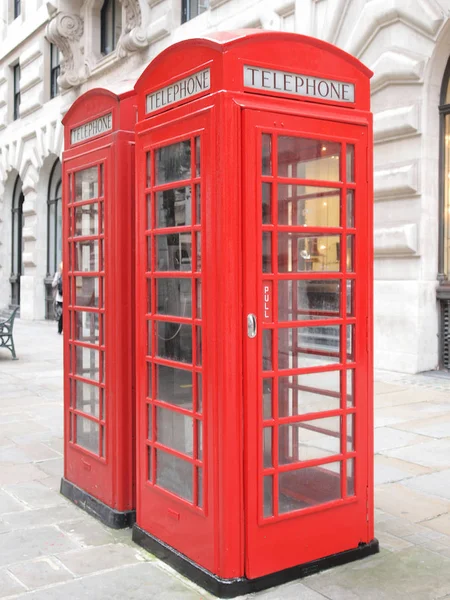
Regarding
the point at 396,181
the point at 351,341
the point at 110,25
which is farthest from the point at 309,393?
the point at 110,25

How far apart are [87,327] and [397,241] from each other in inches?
251

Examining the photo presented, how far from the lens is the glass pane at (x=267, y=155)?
3.34 meters

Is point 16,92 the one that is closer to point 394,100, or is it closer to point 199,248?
point 394,100

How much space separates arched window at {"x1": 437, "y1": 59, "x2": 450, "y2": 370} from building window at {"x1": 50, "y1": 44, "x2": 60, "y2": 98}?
44.7 ft

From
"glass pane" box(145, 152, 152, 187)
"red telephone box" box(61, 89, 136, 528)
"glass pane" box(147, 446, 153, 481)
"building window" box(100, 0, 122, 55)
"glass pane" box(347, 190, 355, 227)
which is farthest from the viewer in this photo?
"building window" box(100, 0, 122, 55)

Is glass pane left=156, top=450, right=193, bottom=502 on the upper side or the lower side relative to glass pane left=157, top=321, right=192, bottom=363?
lower

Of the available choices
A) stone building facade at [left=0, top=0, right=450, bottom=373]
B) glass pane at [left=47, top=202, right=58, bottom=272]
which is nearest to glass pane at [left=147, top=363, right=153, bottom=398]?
stone building facade at [left=0, top=0, right=450, bottom=373]

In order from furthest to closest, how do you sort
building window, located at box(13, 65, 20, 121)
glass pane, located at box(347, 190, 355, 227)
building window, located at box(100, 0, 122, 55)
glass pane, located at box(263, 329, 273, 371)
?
building window, located at box(13, 65, 20, 121) < building window, located at box(100, 0, 122, 55) < glass pane, located at box(347, 190, 355, 227) < glass pane, located at box(263, 329, 273, 371)

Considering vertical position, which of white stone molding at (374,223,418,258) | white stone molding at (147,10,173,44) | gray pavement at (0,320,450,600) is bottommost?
gray pavement at (0,320,450,600)

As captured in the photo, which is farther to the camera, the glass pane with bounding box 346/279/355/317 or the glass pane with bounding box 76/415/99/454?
the glass pane with bounding box 76/415/99/454

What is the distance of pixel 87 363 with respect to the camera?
4.66m

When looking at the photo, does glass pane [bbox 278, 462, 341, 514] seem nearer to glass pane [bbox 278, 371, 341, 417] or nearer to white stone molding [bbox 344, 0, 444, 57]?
glass pane [bbox 278, 371, 341, 417]

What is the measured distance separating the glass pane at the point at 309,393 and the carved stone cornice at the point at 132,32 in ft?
45.6

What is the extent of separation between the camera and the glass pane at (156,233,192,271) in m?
3.54
